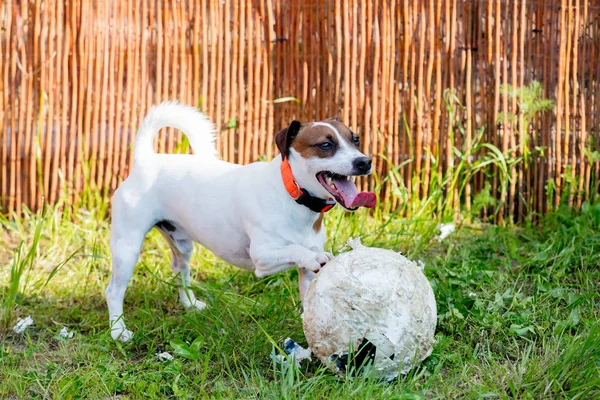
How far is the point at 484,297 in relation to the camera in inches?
163

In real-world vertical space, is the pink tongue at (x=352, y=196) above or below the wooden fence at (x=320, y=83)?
below

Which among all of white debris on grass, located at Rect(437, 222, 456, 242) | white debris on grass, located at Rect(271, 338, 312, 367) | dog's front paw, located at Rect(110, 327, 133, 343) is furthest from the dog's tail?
white debris on grass, located at Rect(437, 222, 456, 242)

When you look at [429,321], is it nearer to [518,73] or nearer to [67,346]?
[67,346]

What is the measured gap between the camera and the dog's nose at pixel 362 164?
353cm

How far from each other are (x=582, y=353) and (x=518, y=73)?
2.98m

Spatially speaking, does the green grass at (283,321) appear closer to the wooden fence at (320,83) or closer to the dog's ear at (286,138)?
the wooden fence at (320,83)

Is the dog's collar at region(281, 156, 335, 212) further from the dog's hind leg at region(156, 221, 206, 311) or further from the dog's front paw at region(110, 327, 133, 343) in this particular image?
the dog's front paw at region(110, 327, 133, 343)

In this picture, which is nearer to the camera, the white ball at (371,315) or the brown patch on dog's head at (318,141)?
the white ball at (371,315)

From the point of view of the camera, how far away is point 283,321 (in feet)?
13.0

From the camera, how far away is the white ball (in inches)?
125

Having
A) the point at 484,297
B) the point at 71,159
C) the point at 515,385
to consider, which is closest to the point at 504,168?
the point at 484,297

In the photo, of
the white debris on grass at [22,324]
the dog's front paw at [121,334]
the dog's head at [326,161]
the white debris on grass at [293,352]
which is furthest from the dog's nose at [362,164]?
the white debris on grass at [22,324]

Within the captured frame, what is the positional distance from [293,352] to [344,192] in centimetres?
79

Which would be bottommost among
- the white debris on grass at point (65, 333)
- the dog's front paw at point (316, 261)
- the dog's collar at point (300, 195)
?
the white debris on grass at point (65, 333)
